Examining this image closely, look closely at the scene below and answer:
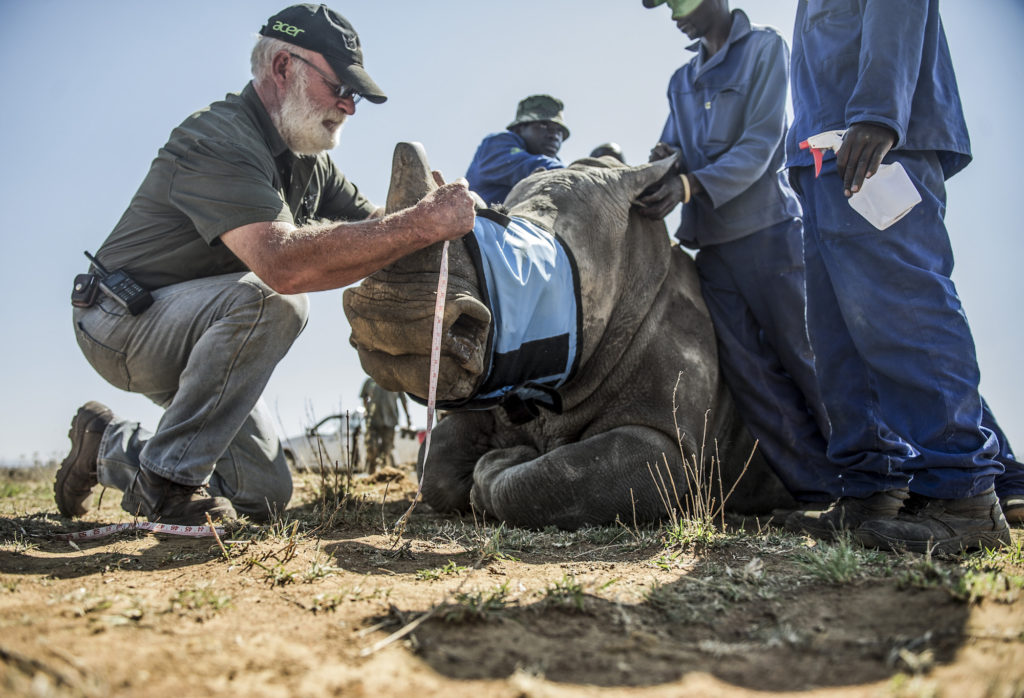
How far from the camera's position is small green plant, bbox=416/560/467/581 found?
2.41m

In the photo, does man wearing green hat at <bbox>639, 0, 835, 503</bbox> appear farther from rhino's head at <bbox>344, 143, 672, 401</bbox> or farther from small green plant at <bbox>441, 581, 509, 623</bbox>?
small green plant at <bbox>441, 581, 509, 623</bbox>

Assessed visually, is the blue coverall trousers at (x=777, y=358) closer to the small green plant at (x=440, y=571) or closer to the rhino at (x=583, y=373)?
the rhino at (x=583, y=373)

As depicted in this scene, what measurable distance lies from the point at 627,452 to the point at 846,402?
1.01 m

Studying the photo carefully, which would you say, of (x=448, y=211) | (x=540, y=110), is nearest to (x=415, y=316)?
(x=448, y=211)

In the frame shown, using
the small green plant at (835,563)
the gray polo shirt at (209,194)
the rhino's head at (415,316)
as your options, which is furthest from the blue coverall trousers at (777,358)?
the gray polo shirt at (209,194)

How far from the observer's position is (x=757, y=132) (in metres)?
4.41

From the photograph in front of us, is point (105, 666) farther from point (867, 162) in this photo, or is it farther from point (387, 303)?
point (867, 162)

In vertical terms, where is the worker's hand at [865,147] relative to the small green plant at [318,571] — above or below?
above

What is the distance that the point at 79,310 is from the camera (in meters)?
4.17

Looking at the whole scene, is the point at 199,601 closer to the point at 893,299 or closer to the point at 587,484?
the point at 587,484

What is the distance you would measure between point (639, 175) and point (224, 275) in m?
2.28

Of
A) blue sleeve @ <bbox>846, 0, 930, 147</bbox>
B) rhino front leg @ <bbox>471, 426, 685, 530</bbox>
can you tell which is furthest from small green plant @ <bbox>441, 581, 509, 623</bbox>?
blue sleeve @ <bbox>846, 0, 930, 147</bbox>

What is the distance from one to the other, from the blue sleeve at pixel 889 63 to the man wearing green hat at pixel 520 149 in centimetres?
240

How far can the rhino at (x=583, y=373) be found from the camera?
2975mm
